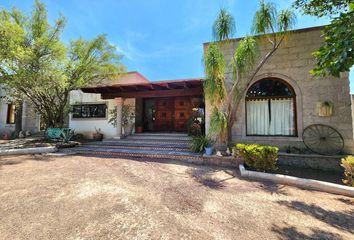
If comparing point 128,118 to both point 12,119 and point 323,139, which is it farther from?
point 12,119

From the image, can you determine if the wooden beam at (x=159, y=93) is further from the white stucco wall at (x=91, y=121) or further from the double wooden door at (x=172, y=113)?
the double wooden door at (x=172, y=113)

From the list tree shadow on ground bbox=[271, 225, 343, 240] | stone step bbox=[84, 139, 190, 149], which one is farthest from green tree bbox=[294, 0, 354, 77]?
stone step bbox=[84, 139, 190, 149]

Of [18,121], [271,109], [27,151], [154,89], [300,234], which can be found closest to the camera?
[300,234]

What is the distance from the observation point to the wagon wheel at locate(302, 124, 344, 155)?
5941 millimetres

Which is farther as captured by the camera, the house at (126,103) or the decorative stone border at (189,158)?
the house at (126,103)

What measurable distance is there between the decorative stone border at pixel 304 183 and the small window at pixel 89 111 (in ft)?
32.5

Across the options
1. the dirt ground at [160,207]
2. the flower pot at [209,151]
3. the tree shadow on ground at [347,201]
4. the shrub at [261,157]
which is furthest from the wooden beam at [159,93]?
the tree shadow on ground at [347,201]

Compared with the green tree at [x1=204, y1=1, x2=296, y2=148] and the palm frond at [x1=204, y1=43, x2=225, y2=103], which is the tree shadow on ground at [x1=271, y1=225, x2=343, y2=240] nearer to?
the green tree at [x1=204, y1=1, x2=296, y2=148]

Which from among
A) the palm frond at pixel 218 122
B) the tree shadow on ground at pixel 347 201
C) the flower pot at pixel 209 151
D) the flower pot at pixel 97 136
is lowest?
the tree shadow on ground at pixel 347 201

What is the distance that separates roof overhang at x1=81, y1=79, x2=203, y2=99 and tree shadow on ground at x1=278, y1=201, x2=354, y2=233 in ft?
19.4

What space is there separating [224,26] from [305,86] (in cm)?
409

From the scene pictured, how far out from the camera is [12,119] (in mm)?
13836

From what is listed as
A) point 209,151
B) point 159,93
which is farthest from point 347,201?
point 159,93

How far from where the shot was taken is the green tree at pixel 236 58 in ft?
19.2
